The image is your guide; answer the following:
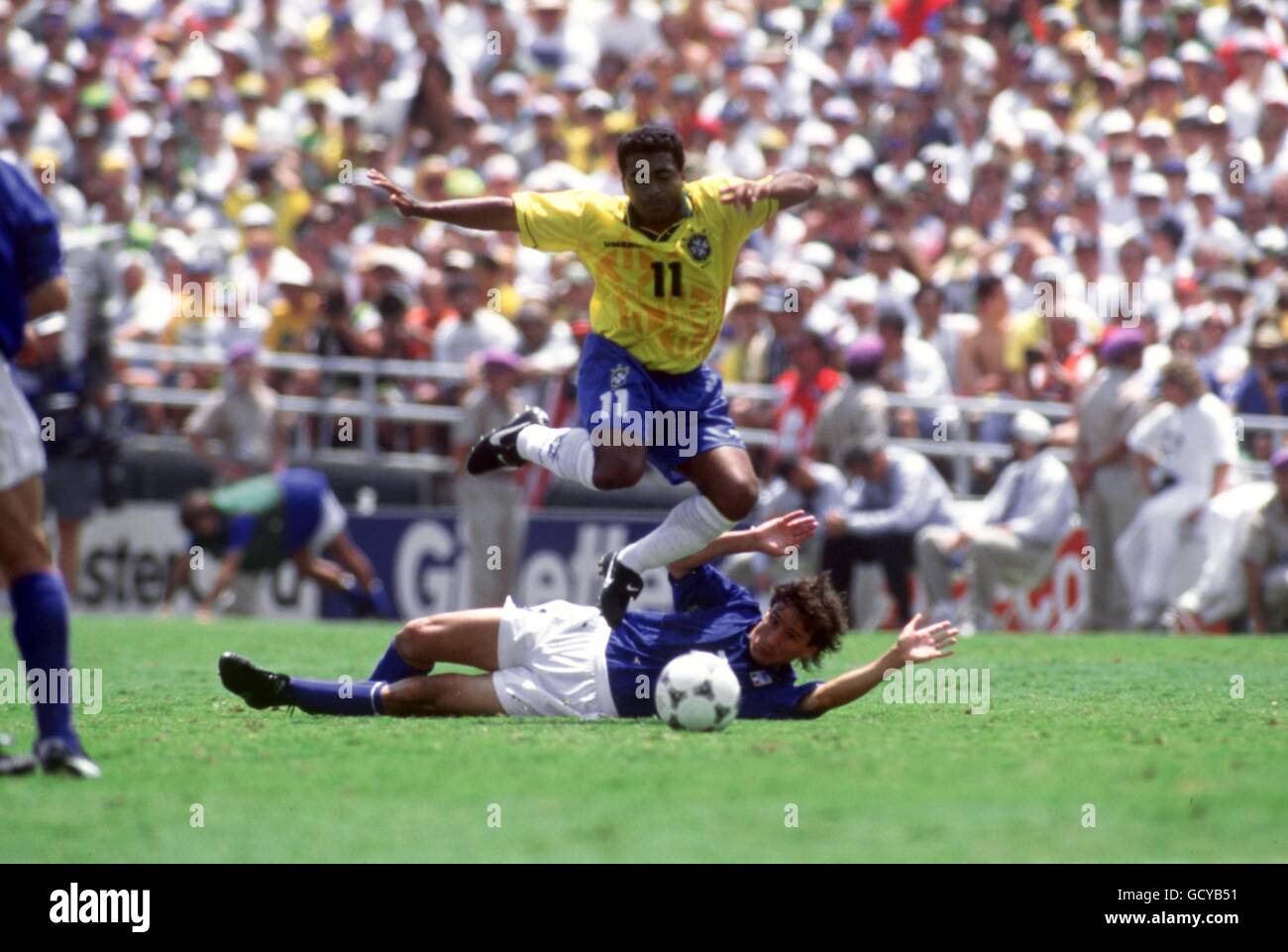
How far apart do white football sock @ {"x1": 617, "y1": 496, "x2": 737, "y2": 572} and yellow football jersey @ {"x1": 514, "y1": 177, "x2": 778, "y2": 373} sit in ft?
2.44

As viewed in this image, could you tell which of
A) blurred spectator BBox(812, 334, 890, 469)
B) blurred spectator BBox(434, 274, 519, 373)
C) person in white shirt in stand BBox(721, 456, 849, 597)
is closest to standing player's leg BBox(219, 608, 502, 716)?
person in white shirt in stand BBox(721, 456, 849, 597)

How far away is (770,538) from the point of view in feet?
28.7

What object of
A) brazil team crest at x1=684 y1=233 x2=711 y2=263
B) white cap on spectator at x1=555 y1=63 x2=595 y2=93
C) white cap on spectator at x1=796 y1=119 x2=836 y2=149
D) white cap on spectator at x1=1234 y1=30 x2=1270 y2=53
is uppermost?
white cap on spectator at x1=555 y1=63 x2=595 y2=93

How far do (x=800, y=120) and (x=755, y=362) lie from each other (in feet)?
10.1

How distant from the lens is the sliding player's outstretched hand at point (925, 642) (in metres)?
7.99

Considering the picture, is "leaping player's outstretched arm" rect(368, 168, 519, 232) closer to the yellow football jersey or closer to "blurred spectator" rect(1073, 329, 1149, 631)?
the yellow football jersey

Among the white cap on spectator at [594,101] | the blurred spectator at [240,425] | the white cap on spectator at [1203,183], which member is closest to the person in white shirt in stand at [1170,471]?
the white cap on spectator at [1203,183]

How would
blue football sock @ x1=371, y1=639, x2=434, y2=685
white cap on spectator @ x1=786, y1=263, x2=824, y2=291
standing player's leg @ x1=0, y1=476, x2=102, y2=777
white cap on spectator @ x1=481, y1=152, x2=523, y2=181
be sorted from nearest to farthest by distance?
standing player's leg @ x1=0, y1=476, x2=102, y2=777, blue football sock @ x1=371, y1=639, x2=434, y2=685, white cap on spectator @ x1=786, y1=263, x2=824, y2=291, white cap on spectator @ x1=481, y1=152, x2=523, y2=181

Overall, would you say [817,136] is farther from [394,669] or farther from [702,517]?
[394,669]

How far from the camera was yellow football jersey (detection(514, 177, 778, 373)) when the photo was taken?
30.8 feet

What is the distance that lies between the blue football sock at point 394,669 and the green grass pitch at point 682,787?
0.90 ft

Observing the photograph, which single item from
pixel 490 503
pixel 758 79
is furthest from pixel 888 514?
pixel 758 79

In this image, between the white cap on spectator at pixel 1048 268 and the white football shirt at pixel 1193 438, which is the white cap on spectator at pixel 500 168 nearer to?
the white cap on spectator at pixel 1048 268

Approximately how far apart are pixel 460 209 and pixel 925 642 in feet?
8.87
